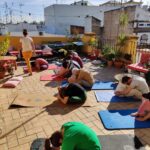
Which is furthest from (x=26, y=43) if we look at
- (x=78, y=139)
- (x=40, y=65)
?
(x=78, y=139)

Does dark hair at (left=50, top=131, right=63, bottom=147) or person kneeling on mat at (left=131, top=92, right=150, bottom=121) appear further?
person kneeling on mat at (left=131, top=92, right=150, bottom=121)

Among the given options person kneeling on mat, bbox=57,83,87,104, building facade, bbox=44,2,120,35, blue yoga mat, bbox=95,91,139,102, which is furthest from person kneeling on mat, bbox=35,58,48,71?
building facade, bbox=44,2,120,35

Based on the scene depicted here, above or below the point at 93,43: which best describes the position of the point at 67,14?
above

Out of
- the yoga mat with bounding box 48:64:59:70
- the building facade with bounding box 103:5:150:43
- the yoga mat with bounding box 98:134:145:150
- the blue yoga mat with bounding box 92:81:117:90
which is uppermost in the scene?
the building facade with bounding box 103:5:150:43

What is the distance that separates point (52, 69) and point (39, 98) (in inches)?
134

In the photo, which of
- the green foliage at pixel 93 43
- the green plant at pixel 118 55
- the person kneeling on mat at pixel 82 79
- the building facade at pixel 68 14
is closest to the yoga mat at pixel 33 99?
the person kneeling on mat at pixel 82 79

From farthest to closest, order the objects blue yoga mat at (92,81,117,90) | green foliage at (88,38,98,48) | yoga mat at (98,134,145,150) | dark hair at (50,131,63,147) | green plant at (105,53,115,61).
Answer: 1. green foliage at (88,38,98,48)
2. green plant at (105,53,115,61)
3. blue yoga mat at (92,81,117,90)
4. yoga mat at (98,134,145,150)
5. dark hair at (50,131,63,147)

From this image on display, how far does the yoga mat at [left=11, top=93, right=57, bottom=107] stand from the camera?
4.87 metres

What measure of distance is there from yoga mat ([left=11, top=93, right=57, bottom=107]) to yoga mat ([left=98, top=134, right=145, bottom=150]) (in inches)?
76.2

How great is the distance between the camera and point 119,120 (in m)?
4.09

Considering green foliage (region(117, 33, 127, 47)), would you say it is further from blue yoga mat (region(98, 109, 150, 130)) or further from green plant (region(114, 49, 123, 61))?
blue yoga mat (region(98, 109, 150, 130))

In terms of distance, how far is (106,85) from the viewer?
6.32 m

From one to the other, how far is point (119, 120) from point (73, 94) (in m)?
1.28

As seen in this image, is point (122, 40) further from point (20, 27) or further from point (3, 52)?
point (20, 27)
